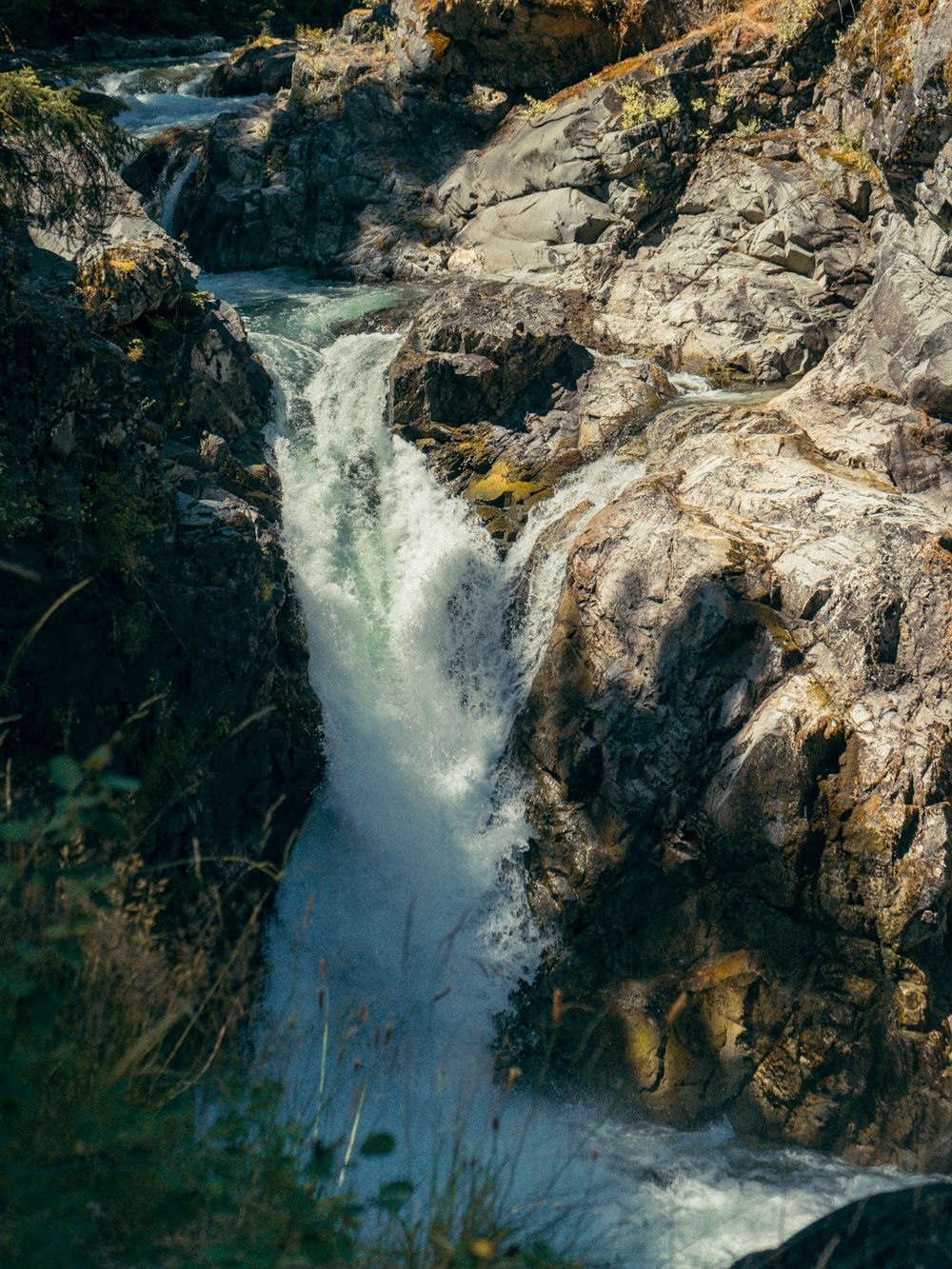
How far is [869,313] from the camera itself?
9.98 m

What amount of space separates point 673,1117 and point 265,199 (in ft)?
52.1

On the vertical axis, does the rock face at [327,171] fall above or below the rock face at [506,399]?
above

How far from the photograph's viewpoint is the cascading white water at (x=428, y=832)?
5816 mm

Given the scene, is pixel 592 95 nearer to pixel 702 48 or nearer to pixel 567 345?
pixel 702 48

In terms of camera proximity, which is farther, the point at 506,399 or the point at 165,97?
the point at 165,97

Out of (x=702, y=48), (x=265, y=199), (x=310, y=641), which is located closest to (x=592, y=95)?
(x=702, y=48)

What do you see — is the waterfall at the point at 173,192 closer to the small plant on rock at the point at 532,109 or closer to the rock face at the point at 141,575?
the small plant on rock at the point at 532,109

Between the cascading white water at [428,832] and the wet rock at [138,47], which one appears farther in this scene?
the wet rock at [138,47]

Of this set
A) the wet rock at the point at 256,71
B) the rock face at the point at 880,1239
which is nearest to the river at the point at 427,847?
the rock face at the point at 880,1239

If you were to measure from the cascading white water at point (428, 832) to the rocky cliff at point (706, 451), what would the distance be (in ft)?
1.22

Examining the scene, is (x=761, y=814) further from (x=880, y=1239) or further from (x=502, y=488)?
(x=502, y=488)

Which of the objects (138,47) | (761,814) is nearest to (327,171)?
(138,47)

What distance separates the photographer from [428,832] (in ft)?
26.3

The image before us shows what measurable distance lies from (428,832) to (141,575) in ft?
11.0
